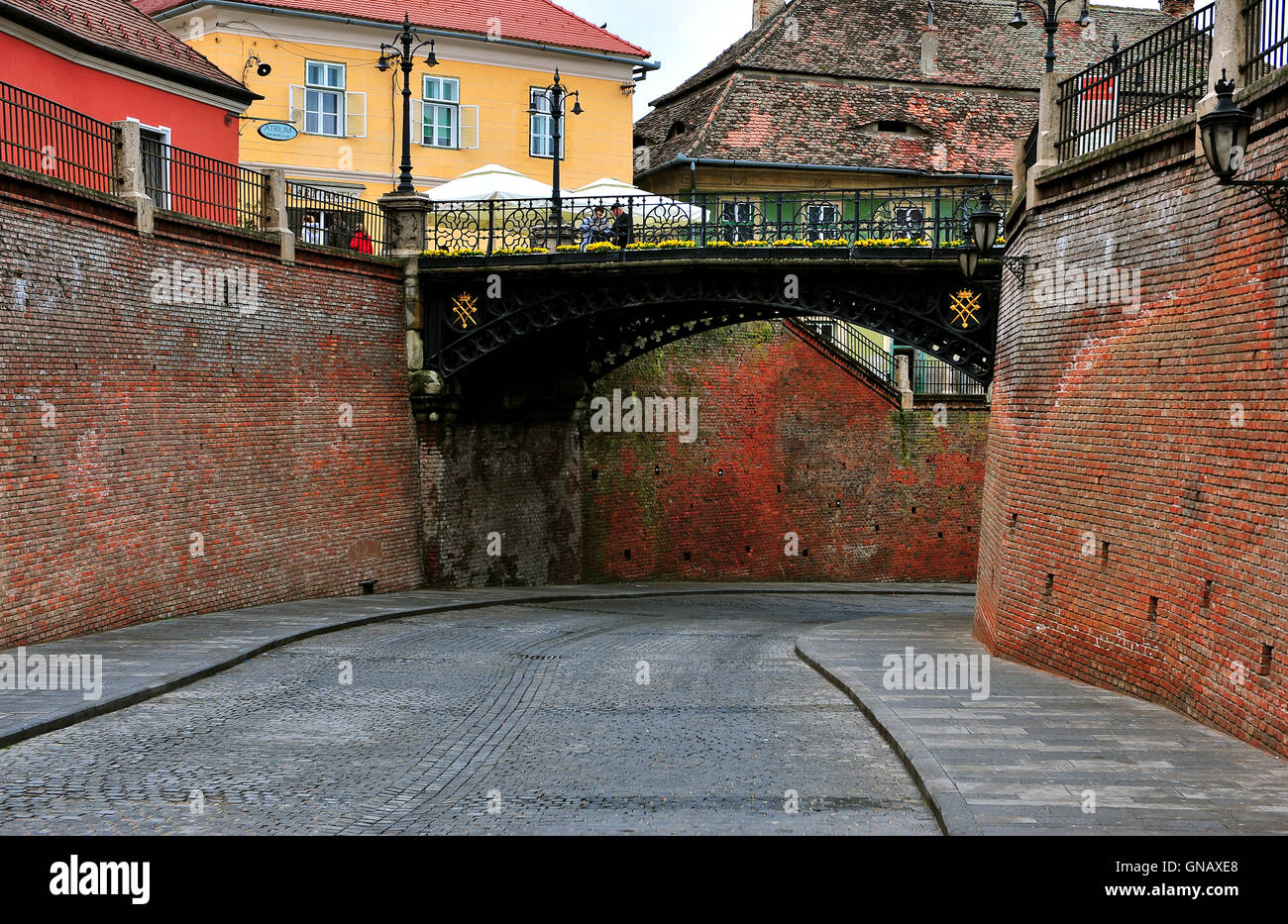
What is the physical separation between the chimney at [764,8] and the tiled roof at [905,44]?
1.19 m

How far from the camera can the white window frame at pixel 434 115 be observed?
39.1m

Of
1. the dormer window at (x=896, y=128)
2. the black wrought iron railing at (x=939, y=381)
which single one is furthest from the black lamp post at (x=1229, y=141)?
the dormer window at (x=896, y=128)

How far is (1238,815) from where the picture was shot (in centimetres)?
943

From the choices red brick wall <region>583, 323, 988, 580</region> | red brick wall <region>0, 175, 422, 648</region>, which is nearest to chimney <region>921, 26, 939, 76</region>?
red brick wall <region>583, 323, 988, 580</region>

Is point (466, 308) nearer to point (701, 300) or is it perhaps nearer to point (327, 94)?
point (701, 300)

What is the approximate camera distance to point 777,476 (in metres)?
36.8

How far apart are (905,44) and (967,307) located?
24.6 metres

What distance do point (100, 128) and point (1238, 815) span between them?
62.2 feet

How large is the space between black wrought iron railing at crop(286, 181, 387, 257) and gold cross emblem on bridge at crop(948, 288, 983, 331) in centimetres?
1089

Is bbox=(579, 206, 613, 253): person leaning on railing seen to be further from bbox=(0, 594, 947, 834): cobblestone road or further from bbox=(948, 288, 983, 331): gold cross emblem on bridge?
bbox=(0, 594, 947, 834): cobblestone road

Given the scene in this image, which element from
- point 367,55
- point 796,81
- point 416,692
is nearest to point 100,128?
point 416,692

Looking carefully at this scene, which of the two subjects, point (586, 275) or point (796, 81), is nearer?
point (586, 275)

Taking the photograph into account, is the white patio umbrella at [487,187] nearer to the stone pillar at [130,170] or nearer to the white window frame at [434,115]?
the white window frame at [434,115]
